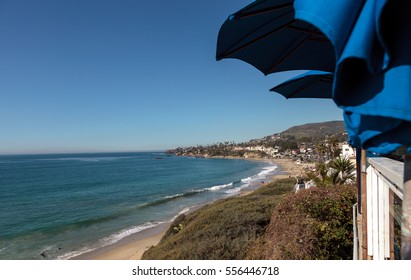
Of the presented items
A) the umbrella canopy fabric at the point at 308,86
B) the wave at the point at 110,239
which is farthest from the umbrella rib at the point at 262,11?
the wave at the point at 110,239

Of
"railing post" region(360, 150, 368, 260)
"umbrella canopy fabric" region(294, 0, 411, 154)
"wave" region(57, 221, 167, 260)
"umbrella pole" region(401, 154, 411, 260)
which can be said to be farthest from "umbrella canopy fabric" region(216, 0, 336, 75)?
"wave" region(57, 221, 167, 260)

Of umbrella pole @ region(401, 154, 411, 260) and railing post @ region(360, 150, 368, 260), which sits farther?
railing post @ region(360, 150, 368, 260)

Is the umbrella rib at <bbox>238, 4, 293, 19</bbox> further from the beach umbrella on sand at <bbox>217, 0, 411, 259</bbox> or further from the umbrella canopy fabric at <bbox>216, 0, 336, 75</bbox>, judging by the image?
the beach umbrella on sand at <bbox>217, 0, 411, 259</bbox>

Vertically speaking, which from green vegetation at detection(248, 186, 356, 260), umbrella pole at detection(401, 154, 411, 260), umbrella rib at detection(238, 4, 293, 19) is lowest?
green vegetation at detection(248, 186, 356, 260)

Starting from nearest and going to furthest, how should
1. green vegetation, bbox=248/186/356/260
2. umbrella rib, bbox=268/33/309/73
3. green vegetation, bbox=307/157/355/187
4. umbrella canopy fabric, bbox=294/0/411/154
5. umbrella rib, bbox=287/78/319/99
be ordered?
umbrella canopy fabric, bbox=294/0/411/154 → umbrella rib, bbox=268/33/309/73 → umbrella rib, bbox=287/78/319/99 → green vegetation, bbox=248/186/356/260 → green vegetation, bbox=307/157/355/187

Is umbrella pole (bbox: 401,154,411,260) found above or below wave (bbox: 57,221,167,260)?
above
